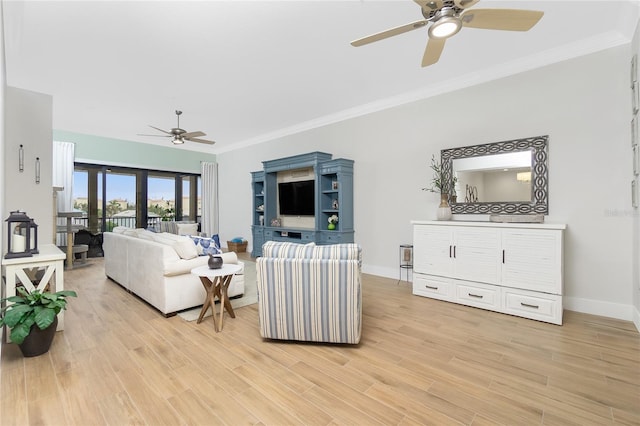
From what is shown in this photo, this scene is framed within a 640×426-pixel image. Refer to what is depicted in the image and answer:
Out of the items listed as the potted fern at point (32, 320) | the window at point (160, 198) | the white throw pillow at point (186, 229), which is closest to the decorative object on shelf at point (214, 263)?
the potted fern at point (32, 320)

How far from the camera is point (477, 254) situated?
3338mm

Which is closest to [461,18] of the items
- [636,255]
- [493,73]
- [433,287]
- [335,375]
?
[493,73]

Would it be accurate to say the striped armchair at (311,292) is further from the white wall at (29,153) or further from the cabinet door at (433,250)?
the white wall at (29,153)

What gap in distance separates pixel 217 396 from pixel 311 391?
0.58 m

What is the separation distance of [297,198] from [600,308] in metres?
4.64

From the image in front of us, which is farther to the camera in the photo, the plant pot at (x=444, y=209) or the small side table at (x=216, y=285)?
the plant pot at (x=444, y=209)

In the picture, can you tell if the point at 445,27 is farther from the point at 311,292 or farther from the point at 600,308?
the point at 600,308

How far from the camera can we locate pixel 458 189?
3.96m

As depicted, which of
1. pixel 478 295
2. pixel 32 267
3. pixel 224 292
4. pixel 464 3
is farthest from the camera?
pixel 478 295

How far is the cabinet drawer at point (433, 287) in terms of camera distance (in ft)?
11.6

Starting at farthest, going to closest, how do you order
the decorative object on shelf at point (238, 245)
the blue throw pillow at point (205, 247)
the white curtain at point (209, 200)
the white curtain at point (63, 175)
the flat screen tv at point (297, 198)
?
the white curtain at point (209, 200), the decorative object on shelf at point (238, 245), the white curtain at point (63, 175), the flat screen tv at point (297, 198), the blue throw pillow at point (205, 247)

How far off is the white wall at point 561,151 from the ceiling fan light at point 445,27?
2.03 metres

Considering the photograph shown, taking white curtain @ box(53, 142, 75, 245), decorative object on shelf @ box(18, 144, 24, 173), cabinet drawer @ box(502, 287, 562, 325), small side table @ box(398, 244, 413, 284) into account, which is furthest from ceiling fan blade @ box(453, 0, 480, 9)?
white curtain @ box(53, 142, 75, 245)

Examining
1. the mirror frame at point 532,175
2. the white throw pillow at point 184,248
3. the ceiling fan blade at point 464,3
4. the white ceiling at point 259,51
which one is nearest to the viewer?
the ceiling fan blade at point 464,3
